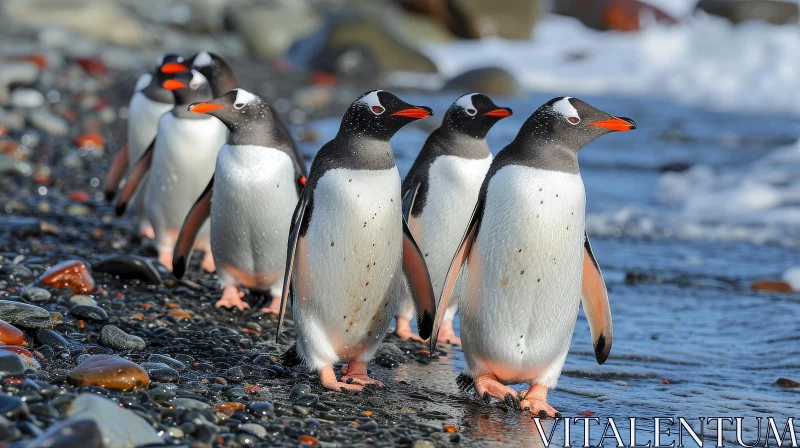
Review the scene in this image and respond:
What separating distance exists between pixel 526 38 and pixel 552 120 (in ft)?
76.6

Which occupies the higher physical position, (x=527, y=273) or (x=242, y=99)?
(x=242, y=99)

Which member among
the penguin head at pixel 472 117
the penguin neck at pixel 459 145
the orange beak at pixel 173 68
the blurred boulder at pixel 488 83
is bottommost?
the penguin neck at pixel 459 145

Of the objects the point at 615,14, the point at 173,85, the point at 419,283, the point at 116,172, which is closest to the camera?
the point at 419,283

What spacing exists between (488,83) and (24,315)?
46.3ft

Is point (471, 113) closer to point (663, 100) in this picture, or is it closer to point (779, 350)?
point (779, 350)

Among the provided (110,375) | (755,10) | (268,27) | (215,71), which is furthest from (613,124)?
(755,10)

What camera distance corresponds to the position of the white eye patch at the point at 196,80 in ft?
21.0

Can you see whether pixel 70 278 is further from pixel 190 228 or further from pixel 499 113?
pixel 499 113

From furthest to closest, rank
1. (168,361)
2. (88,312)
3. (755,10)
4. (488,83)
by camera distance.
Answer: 1. (755,10)
2. (488,83)
3. (88,312)
4. (168,361)

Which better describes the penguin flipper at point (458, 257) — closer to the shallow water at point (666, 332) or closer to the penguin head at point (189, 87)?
the shallow water at point (666, 332)

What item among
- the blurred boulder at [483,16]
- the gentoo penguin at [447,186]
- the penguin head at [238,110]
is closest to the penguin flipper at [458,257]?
the gentoo penguin at [447,186]

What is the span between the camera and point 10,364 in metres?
3.78

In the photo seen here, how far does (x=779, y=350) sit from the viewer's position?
5.65 meters

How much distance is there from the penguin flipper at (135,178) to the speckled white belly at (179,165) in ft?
0.76
